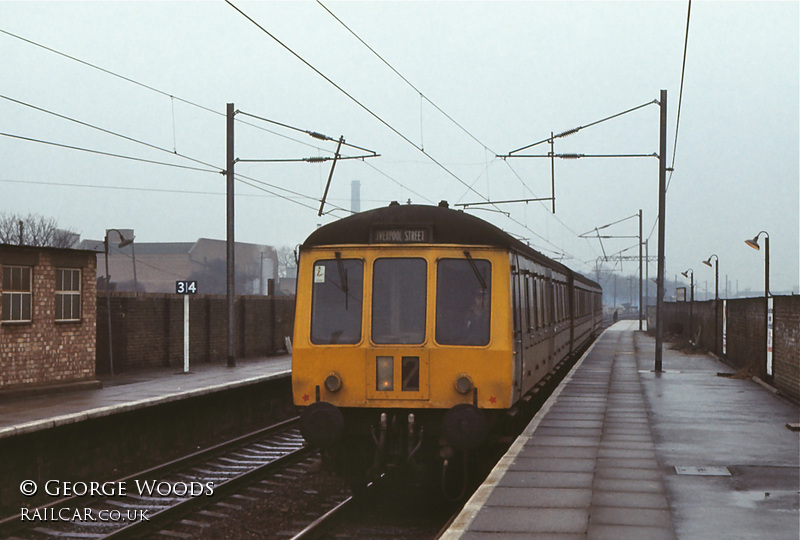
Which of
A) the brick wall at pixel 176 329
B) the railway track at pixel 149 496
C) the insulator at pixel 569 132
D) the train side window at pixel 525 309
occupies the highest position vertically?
the insulator at pixel 569 132

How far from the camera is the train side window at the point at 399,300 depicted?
33.0 ft

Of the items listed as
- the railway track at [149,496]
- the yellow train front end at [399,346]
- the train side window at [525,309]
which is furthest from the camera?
the train side window at [525,309]

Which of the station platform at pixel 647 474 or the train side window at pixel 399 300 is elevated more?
the train side window at pixel 399 300

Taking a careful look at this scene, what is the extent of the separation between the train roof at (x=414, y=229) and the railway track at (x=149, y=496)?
3.34 meters

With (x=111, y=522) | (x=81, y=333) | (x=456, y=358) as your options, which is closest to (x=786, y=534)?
(x=456, y=358)

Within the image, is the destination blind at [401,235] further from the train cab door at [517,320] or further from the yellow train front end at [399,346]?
the train cab door at [517,320]

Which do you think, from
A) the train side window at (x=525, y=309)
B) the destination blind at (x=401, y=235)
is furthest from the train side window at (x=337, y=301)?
the train side window at (x=525, y=309)

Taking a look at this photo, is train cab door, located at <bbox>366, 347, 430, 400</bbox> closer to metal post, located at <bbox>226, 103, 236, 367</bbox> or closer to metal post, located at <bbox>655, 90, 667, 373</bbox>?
metal post, located at <bbox>226, 103, 236, 367</bbox>

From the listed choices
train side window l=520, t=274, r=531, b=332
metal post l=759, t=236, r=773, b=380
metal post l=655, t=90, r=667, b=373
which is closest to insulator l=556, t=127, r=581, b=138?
metal post l=655, t=90, r=667, b=373

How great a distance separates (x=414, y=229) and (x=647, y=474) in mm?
3555

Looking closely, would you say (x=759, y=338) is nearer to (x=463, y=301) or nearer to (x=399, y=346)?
(x=463, y=301)

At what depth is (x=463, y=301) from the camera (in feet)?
33.2

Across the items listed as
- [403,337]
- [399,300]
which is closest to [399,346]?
[403,337]

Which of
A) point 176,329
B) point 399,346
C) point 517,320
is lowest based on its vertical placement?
point 176,329
